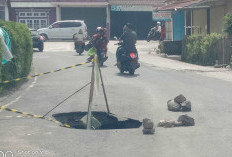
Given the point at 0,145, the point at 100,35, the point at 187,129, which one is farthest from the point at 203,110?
the point at 100,35

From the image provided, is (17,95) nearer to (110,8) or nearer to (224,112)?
(224,112)

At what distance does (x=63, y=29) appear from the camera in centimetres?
4956

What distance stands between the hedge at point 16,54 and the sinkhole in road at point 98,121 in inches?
126

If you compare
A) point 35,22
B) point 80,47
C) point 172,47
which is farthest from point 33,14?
point 172,47

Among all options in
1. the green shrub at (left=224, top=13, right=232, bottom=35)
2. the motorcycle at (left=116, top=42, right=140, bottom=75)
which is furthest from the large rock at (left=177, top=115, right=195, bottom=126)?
the green shrub at (left=224, top=13, right=232, bottom=35)

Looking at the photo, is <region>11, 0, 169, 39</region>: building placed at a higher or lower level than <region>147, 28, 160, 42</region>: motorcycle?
higher

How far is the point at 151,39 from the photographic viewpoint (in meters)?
50.8

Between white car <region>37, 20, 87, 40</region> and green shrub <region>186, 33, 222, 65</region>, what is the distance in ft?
82.1

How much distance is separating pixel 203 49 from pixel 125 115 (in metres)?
13.2

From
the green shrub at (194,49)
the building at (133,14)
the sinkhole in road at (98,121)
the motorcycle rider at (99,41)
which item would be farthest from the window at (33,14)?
the sinkhole in road at (98,121)

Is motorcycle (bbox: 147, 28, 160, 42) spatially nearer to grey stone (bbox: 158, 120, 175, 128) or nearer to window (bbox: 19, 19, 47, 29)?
window (bbox: 19, 19, 47, 29)

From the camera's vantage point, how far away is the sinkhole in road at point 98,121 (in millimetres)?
10438

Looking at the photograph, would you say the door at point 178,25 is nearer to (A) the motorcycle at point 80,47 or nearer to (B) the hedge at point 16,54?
(A) the motorcycle at point 80,47

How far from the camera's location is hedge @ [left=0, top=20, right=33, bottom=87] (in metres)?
14.7
